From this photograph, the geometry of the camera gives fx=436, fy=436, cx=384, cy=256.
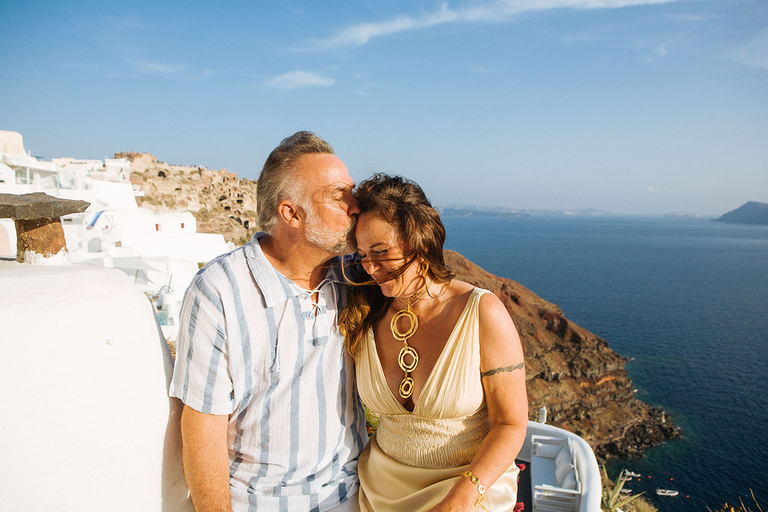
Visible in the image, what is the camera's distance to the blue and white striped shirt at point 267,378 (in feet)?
6.02

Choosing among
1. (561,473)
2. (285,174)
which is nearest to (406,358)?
(285,174)

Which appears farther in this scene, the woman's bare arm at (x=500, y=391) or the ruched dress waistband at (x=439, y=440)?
the ruched dress waistband at (x=439, y=440)

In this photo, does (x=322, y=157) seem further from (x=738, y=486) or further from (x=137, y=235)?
(x=738, y=486)

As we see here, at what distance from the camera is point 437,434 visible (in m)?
2.08

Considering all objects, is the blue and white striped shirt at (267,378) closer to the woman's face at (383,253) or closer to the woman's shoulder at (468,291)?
the woman's face at (383,253)

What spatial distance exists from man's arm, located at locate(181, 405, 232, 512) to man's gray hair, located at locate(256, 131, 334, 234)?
0.93m

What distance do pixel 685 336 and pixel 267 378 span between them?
64.0 metres

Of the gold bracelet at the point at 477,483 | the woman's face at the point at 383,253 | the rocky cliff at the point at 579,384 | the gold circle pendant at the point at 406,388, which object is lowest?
the rocky cliff at the point at 579,384

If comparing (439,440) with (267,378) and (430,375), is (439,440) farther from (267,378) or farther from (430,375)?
(267,378)

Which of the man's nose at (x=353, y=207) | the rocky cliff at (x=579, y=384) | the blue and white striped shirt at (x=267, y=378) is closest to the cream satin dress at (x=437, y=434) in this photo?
the blue and white striped shirt at (x=267, y=378)

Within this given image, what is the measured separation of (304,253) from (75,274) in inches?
36.9

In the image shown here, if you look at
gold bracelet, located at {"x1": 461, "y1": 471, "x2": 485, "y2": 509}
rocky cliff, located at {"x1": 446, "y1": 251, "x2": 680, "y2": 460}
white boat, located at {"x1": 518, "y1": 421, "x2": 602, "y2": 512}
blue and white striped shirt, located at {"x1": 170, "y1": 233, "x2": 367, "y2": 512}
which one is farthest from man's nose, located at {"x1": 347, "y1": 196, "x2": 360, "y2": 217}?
rocky cliff, located at {"x1": 446, "y1": 251, "x2": 680, "y2": 460}

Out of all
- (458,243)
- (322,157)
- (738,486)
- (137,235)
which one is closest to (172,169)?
(137,235)

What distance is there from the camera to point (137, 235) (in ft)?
57.5
